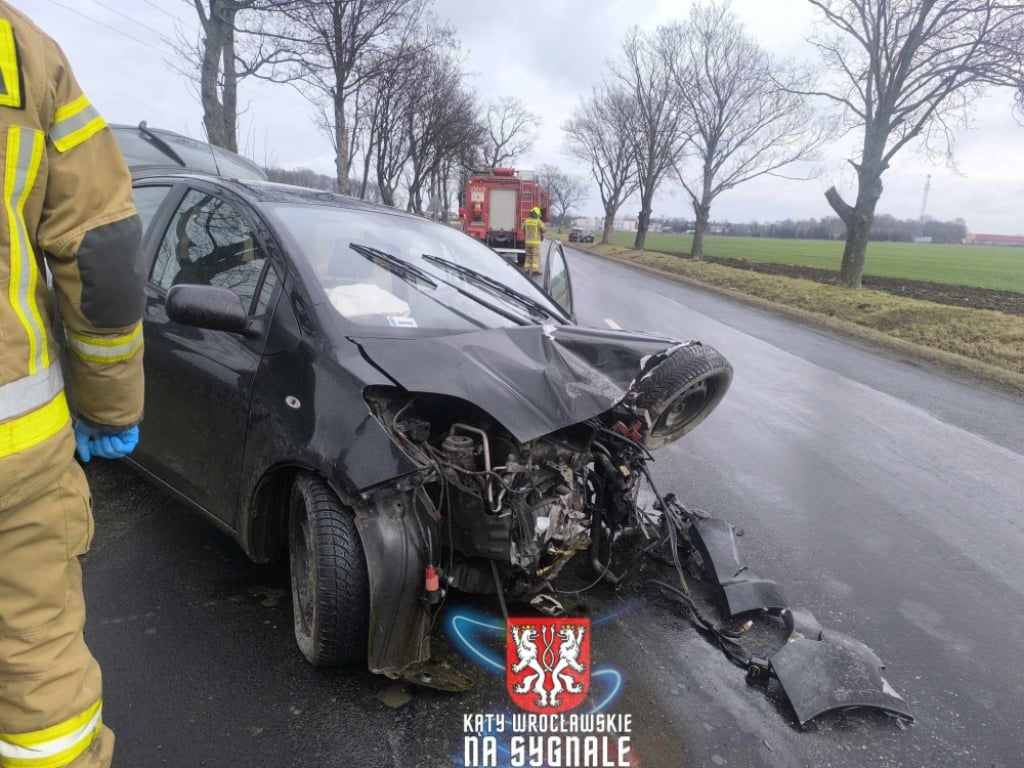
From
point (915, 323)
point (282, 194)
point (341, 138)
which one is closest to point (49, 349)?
point (282, 194)

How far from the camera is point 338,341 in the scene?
2.45m

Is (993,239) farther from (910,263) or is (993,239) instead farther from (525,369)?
(525,369)

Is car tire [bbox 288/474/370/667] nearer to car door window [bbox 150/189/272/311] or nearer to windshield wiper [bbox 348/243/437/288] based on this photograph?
car door window [bbox 150/189/272/311]

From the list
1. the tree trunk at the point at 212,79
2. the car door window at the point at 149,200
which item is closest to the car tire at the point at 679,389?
the car door window at the point at 149,200

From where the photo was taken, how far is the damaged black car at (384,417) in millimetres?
2277

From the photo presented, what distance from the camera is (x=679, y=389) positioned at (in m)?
2.87

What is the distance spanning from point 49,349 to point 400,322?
1407mm

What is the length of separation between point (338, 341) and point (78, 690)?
4.36ft

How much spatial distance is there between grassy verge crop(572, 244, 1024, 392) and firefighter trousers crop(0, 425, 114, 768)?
9709 mm

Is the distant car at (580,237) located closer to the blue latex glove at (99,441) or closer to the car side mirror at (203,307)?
the car side mirror at (203,307)

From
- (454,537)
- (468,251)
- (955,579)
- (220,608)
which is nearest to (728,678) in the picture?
(454,537)

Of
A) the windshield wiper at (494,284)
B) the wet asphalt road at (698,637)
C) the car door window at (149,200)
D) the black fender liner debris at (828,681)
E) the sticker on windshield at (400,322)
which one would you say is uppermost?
the car door window at (149,200)

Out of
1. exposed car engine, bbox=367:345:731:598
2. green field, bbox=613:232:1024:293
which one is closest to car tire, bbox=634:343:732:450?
exposed car engine, bbox=367:345:731:598

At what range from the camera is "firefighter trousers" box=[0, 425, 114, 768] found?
138 cm
